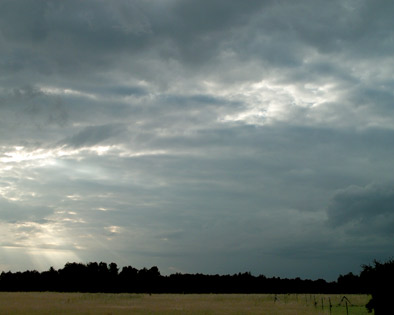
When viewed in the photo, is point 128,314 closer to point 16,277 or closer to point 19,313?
point 19,313

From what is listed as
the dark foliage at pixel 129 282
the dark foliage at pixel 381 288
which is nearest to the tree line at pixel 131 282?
the dark foliage at pixel 129 282

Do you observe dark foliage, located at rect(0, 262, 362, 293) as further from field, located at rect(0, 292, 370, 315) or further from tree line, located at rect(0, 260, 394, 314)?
Answer: field, located at rect(0, 292, 370, 315)

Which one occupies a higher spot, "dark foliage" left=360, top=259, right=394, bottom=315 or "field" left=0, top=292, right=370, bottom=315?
"dark foliage" left=360, top=259, right=394, bottom=315

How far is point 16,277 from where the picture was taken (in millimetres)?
168250

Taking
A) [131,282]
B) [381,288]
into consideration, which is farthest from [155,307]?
[131,282]

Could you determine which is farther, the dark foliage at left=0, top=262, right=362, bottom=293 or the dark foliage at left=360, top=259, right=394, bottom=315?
the dark foliage at left=0, top=262, right=362, bottom=293

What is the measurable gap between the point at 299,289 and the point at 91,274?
89835 millimetres

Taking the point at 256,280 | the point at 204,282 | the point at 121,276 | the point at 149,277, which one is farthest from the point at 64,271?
the point at 256,280

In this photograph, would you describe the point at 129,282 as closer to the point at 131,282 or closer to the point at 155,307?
the point at 131,282

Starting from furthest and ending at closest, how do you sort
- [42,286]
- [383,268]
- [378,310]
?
[42,286] → [383,268] → [378,310]

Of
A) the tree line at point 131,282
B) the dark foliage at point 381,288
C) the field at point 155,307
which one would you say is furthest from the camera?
the tree line at point 131,282

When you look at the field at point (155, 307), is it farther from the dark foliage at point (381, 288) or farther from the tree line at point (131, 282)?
the tree line at point (131, 282)

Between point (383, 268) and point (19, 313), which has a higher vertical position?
point (383, 268)

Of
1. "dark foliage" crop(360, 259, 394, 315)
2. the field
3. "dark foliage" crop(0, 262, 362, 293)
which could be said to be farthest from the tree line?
"dark foliage" crop(360, 259, 394, 315)
